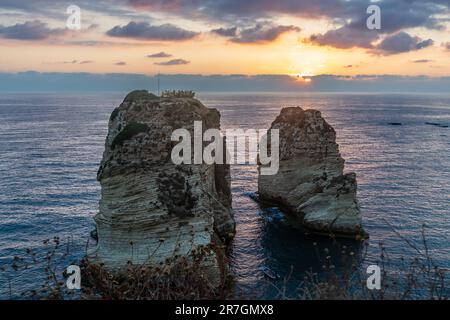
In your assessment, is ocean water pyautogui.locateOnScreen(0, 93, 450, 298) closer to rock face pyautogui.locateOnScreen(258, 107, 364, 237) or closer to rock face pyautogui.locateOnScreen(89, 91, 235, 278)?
rock face pyautogui.locateOnScreen(258, 107, 364, 237)

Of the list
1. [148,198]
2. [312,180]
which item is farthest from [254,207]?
[148,198]

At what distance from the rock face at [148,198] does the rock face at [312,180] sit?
1773cm

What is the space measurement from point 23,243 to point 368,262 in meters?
31.6

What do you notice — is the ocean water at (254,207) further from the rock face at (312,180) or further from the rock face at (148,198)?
the rock face at (148,198)

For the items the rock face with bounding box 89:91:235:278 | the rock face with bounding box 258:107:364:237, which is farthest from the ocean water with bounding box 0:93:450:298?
the rock face with bounding box 89:91:235:278

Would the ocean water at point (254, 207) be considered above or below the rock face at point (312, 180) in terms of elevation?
below

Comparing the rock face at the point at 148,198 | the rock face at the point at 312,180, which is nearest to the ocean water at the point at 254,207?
the rock face at the point at 312,180

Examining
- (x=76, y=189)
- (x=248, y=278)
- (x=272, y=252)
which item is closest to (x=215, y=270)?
(x=248, y=278)

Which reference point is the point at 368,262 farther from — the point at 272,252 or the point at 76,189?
the point at 76,189

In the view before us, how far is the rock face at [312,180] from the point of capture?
156ft

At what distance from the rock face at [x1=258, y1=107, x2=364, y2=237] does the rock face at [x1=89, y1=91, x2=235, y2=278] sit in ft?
58.2

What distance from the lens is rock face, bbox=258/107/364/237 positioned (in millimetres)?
47469

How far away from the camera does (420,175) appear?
74.4 m

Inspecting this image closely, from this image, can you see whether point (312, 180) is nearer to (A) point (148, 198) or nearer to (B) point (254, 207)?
(B) point (254, 207)
